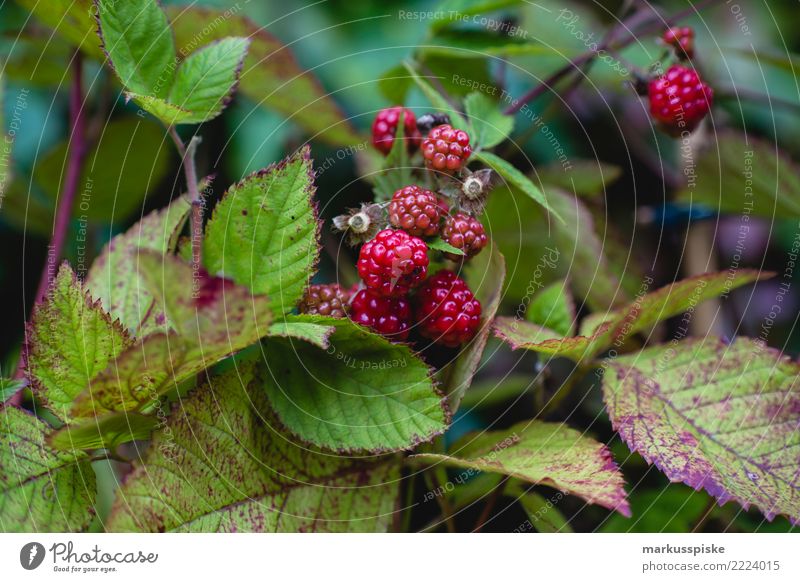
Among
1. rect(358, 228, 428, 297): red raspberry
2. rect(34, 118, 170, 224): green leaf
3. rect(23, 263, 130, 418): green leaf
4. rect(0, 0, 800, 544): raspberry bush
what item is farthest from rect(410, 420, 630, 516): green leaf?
rect(34, 118, 170, 224): green leaf

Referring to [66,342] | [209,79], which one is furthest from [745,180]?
[66,342]

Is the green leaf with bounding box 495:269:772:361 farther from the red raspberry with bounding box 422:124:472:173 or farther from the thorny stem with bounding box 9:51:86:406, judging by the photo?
the thorny stem with bounding box 9:51:86:406

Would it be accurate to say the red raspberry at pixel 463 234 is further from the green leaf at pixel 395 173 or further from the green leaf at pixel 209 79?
the green leaf at pixel 209 79

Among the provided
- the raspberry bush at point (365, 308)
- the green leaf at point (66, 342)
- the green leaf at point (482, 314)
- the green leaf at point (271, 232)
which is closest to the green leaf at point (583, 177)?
the raspberry bush at point (365, 308)

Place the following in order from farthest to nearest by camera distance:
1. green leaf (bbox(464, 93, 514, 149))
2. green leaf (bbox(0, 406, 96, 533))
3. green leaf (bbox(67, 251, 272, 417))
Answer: green leaf (bbox(464, 93, 514, 149)) → green leaf (bbox(0, 406, 96, 533)) → green leaf (bbox(67, 251, 272, 417))

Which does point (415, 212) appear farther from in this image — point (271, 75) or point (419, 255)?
A: point (271, 75)

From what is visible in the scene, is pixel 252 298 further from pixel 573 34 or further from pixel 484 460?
pixel 573 34
